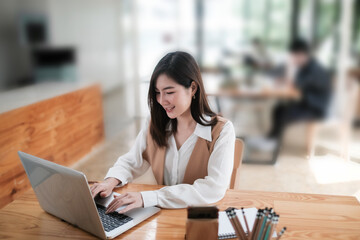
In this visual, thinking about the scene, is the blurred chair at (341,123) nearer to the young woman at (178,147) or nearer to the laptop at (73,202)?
the young woman at (178,147)

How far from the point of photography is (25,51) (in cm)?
202

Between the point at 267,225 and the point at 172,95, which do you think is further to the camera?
the point at 172,95

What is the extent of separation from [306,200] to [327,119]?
1.15 m

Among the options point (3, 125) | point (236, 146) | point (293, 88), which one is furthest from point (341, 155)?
Result: point (3, 125)

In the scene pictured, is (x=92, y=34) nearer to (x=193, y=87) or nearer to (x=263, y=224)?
(x=193, y=87)

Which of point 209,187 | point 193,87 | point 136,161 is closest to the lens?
point 209,187

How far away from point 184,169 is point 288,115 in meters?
1.25

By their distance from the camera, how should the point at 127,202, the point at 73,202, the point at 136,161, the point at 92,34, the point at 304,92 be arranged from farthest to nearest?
the point at 304,92
the point at 92,34
the point at 136,161
the point at 127,202
the point at 73,202

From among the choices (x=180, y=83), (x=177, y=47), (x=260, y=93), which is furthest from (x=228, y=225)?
(x=260, y=93)

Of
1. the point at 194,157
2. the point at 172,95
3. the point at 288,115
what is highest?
the point at 172,95

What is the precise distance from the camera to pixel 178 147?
1312 mm

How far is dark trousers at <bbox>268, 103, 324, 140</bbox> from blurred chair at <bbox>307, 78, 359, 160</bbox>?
107mm

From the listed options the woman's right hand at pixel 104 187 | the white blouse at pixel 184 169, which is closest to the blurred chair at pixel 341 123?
the white blouse at pixel 184 169

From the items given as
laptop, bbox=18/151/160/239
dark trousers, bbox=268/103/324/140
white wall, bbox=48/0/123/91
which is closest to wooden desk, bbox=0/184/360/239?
laptop, bbox=18/151/160/239
